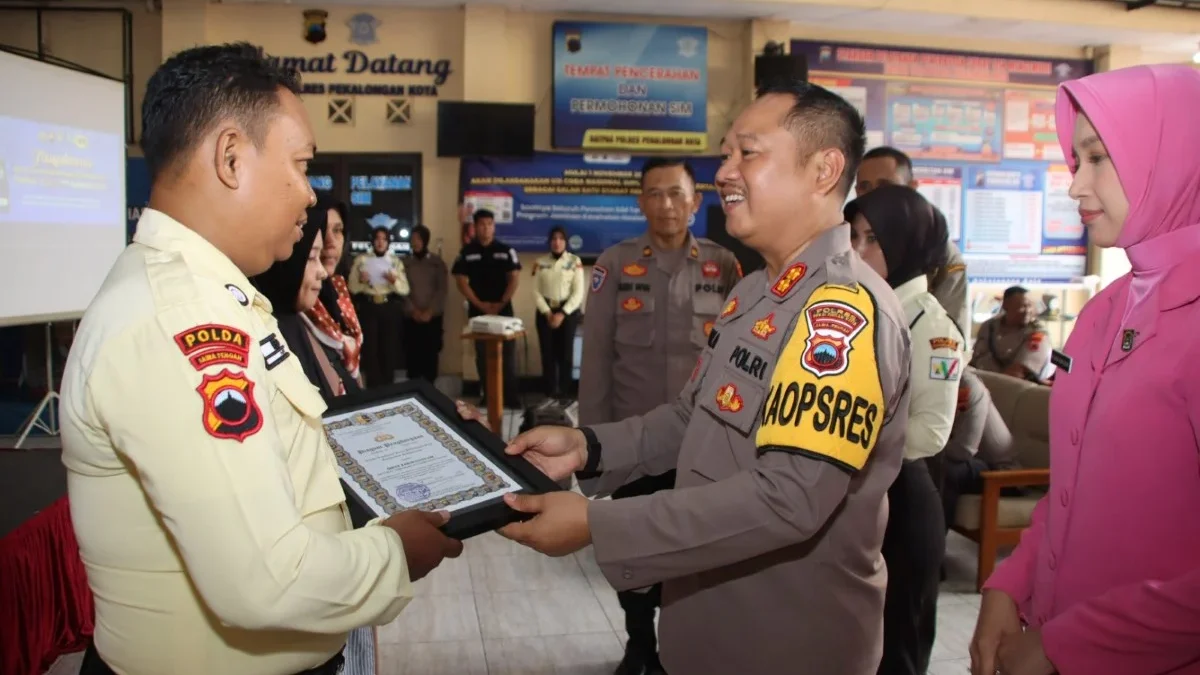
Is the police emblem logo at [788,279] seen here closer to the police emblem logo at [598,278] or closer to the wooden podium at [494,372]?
the police emblem logo at [598,278]

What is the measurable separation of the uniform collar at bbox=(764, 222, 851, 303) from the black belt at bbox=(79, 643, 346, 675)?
866 mm

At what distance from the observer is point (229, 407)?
2.74ft

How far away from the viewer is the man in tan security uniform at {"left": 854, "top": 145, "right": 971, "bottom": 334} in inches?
116

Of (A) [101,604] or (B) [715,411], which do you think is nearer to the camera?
(A) [101,604]

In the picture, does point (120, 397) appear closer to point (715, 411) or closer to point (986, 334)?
point (715, 411)

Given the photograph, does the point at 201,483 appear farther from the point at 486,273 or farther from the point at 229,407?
the point at 486,273

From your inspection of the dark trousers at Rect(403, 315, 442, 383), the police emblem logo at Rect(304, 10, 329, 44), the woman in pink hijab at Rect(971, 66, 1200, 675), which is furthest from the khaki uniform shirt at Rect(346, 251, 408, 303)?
the woman in pink hijab at Rect(971, 66, 1200, 675)

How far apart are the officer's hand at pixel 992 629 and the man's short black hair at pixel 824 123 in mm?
708

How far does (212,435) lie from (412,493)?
19.4 inches

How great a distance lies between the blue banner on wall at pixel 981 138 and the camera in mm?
8305

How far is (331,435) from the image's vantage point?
4.59ft

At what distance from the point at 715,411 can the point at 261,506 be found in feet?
2.36

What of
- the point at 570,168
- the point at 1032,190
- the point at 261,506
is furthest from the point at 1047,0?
the point at 261,506

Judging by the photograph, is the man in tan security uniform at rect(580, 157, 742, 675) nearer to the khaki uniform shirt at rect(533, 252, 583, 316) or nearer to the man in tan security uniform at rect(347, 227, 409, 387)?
the khaki uniform shirt at rect(533, 252, 583, 316)
